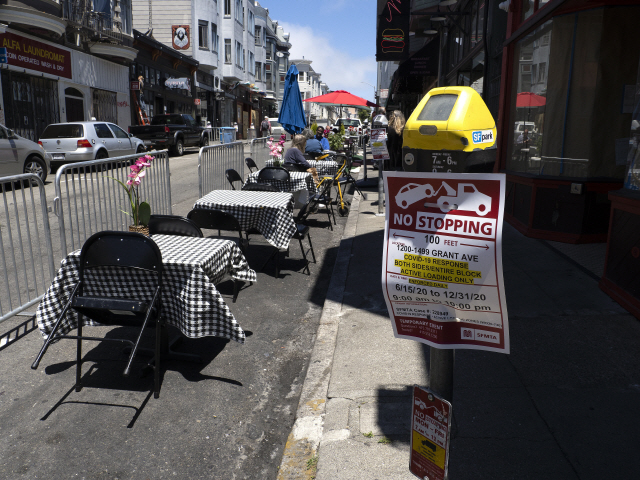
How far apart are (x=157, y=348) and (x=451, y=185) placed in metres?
2.37

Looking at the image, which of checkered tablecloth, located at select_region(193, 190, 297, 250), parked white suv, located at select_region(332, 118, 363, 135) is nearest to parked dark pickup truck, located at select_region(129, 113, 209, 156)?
parked white suv, located at select_region(332, 118, 363, 135)

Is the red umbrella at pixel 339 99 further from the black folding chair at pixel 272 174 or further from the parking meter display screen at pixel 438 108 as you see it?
the parking meter display screen at pixel 438 108

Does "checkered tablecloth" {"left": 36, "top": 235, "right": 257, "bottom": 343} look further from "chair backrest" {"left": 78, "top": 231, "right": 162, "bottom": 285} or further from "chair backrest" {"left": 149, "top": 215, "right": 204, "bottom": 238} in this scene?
"chair backrest" {"left": 149, "top": 215, "right": 204, "bottom": 238}

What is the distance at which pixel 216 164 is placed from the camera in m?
9.32

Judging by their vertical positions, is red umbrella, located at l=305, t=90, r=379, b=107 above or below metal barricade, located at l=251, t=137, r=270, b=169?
above

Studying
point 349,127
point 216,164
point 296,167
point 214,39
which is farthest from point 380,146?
point 349,127

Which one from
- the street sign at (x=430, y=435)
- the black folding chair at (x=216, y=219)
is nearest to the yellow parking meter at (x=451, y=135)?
the street sign at (x=430, y=435)

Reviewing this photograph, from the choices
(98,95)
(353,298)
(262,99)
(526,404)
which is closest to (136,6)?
(98,95)

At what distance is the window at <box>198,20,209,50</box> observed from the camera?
126 feet

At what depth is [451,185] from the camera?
2123 mm

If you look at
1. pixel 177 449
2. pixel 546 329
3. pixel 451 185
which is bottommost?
pixel 177 449

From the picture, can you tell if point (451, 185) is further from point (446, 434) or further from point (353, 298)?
point (353, 298)

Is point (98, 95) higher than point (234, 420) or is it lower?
higher

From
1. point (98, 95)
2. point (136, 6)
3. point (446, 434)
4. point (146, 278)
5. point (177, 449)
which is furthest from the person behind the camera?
point (136, 6)
